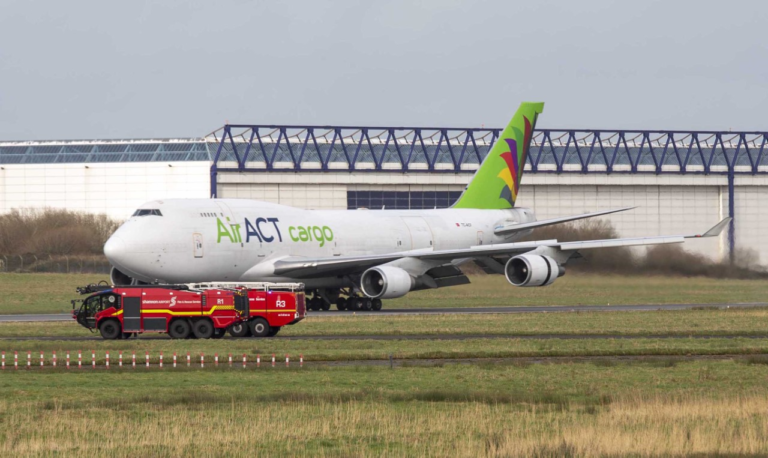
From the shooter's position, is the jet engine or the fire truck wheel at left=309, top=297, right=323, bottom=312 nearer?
the jet engine

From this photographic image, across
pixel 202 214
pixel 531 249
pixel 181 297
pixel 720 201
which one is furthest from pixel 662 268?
pixel 720 201

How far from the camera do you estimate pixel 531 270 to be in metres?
52.1

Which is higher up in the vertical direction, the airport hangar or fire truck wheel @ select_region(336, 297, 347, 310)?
the airport hangar

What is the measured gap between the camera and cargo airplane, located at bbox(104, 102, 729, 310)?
156 ft

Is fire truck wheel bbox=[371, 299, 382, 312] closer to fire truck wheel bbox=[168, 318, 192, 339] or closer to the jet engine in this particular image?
the jet engine

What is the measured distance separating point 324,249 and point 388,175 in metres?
41.1

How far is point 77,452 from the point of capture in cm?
1688

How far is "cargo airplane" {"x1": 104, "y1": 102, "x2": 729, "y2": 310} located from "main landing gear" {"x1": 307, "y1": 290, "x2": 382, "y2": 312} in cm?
5

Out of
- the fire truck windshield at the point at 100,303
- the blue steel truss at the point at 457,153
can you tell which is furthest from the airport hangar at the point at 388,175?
the fire truck windshield at the point at 100,303

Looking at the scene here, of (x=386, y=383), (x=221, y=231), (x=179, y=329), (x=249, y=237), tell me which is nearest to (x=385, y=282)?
(x=249, y=237)

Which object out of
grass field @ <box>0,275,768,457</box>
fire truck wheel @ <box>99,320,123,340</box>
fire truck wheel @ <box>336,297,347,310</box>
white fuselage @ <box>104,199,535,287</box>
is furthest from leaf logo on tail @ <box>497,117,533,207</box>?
fire truck wheel @ <box>99,320,123,340</box>

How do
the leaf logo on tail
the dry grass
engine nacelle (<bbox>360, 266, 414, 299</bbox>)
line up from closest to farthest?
the dry grass → engine nacelle (<bbox>360, 266, 414, 299</bbox>) → the leaf logo on tail

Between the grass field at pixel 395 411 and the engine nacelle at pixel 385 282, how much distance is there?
72.9 feet

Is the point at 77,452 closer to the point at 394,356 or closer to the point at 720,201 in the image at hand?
the point at 394,356
